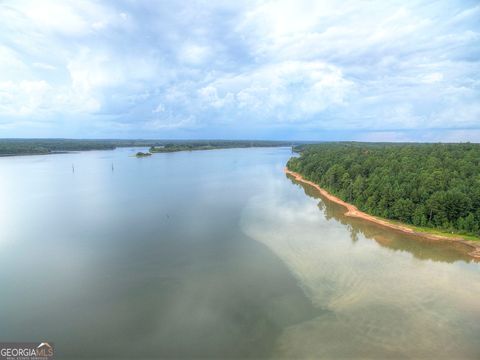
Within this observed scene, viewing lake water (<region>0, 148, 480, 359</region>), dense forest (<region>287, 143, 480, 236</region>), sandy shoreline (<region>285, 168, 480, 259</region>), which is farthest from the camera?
dense forest (<region>287, 143, 480, 236</region>)

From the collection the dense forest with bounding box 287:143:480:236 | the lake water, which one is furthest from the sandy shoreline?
the lake water

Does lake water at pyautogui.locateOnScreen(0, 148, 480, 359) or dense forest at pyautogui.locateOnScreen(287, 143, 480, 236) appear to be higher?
dense forest at pyautogui.locateOnScreen(287, 143, 480, 236)

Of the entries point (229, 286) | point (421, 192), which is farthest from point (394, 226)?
point (229, 286)

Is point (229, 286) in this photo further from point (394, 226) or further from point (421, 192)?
point (421, 192)

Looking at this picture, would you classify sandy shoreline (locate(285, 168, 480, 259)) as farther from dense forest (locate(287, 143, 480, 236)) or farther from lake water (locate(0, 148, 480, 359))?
lake water (locate(0, 148, 480, 359))

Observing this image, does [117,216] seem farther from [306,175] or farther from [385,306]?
[306,175]

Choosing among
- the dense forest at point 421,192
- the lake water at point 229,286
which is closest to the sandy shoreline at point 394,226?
the dense forest at point 421,192

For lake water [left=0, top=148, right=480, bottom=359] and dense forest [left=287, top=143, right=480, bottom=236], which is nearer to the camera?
lake water [left=0, top=148, right=480, bottom=359]

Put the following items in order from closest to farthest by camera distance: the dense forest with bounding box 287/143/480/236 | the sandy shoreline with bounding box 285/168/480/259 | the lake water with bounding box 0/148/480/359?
the lake water with bounding box 0/148/480/359
the sandy shoreline with bounding box 285/168/480/259
the dense forest with bounding box 287/143/480/236

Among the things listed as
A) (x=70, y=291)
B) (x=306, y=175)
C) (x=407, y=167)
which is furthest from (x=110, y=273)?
(x=306, y=175)

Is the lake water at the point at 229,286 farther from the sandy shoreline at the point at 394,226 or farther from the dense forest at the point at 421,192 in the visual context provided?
the dense forest at the point at 421,192
